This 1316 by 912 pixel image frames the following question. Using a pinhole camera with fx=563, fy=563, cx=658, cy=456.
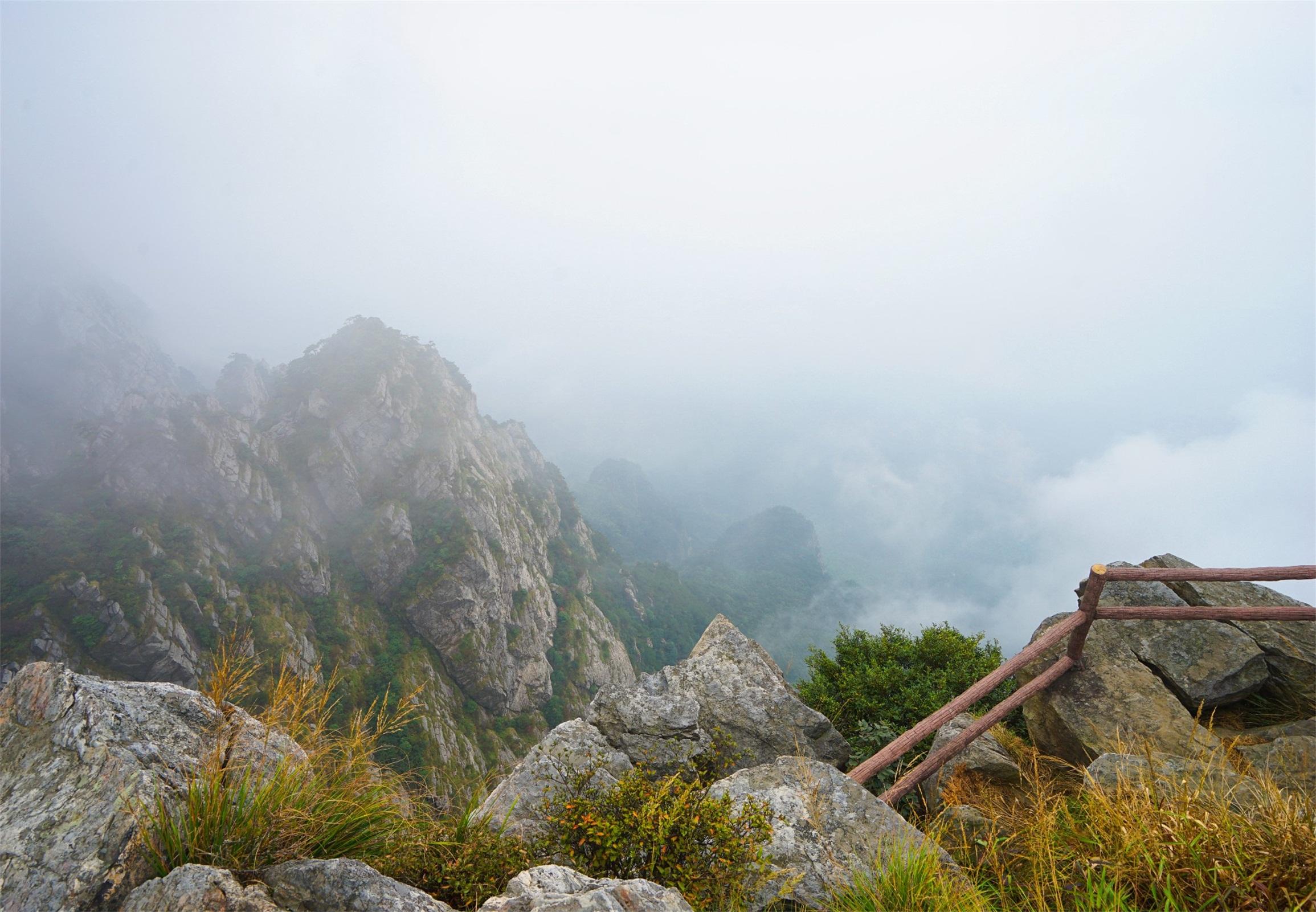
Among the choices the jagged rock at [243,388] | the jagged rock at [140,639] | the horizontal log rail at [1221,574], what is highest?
the horizontal log rail at [1221,574]

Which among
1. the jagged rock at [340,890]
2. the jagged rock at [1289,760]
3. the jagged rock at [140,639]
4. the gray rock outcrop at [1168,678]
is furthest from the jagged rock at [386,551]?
the jagged rock at [1289,760]

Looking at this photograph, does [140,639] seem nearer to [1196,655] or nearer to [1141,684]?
[1141,684]

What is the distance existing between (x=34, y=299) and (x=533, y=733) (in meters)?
192

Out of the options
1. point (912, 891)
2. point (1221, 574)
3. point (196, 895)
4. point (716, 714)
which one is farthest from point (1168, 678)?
point (196, 895)

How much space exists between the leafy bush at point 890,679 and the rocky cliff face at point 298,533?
251ft

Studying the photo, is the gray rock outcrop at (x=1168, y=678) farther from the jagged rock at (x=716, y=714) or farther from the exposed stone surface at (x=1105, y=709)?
the jagged rock at (x=716, y=714)

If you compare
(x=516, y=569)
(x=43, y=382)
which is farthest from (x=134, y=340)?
(x=516, y=569)

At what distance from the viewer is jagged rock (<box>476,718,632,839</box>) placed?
207 inches

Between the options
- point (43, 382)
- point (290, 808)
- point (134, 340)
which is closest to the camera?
point (290, 808)

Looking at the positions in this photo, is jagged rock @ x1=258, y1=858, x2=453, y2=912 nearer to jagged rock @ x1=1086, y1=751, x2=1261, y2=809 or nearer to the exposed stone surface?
jagged rock @ x1=1086, y1=751, x2=1261, y2=809

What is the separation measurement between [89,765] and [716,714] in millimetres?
6473

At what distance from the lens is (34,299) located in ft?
531

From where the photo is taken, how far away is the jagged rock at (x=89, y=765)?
9.95ft

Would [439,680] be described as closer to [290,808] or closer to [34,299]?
[290,808]
